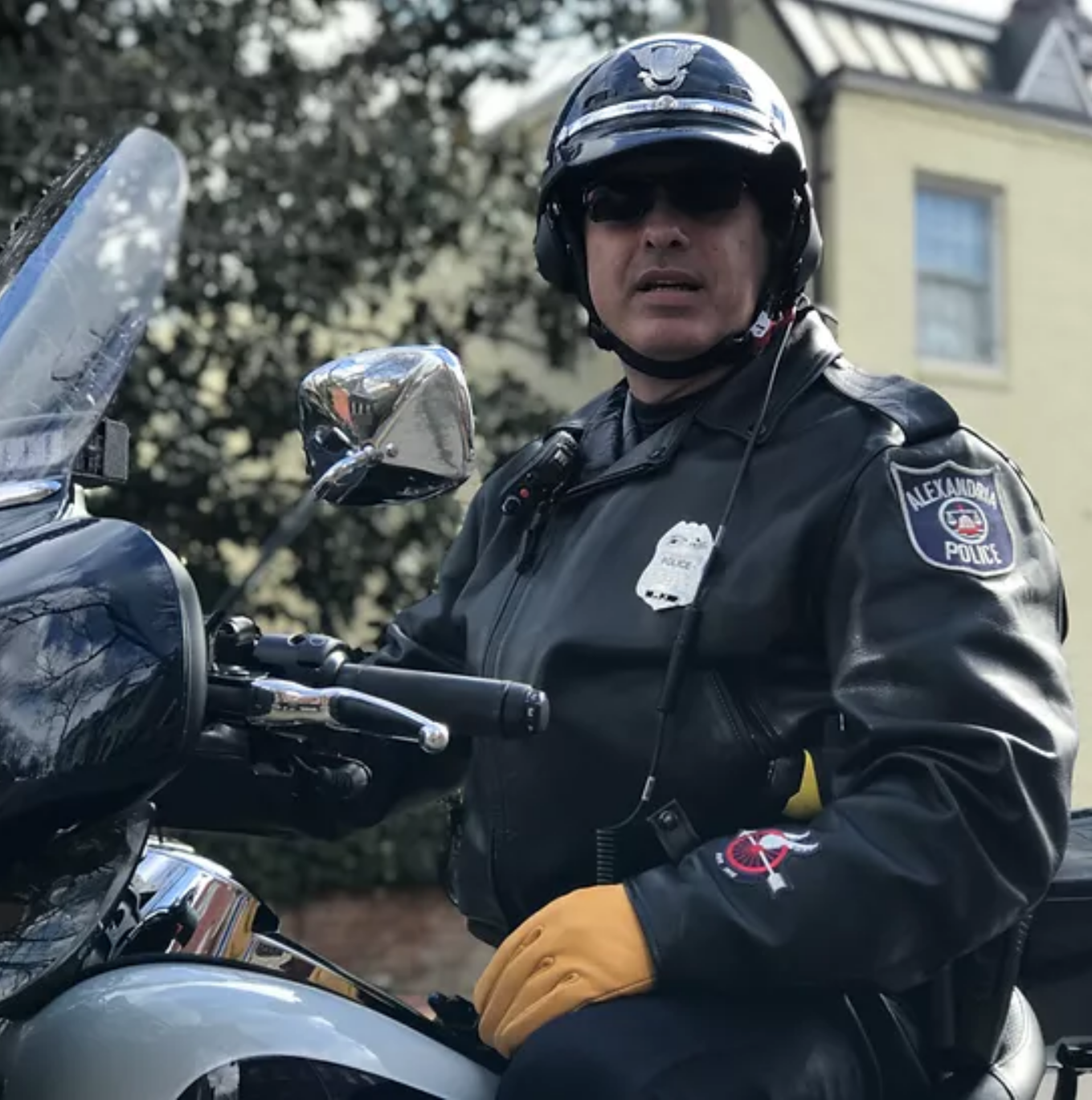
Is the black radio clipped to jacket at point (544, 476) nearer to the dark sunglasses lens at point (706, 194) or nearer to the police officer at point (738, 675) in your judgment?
the police officer at point (738, 675)

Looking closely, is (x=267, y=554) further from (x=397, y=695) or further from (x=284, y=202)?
(x=284, y=202)

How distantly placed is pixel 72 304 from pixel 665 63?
739 mm

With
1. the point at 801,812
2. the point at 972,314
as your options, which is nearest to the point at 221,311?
the point at 972,314

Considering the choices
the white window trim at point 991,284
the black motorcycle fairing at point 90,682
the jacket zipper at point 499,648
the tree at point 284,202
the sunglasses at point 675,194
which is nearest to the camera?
the black motorcycle fairing at point 90,682

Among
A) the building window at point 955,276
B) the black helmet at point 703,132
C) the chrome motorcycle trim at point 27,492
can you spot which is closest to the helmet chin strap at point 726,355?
the black helmet at point 703,132

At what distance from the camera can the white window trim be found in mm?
13297

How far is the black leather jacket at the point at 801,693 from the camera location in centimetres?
168

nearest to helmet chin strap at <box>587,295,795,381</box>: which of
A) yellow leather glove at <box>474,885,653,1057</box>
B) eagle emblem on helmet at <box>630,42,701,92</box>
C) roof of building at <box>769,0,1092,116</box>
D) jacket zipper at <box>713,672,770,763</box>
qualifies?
eagle emblem on helmet at <box>630,42,701,92</box>

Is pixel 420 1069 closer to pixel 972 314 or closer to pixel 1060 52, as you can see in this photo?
pixel 972 314

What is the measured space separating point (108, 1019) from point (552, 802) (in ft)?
1.92

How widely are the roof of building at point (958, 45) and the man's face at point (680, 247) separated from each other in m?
11.5

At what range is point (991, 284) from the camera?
44.9 feet

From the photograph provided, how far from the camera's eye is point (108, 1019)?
4.92 ft

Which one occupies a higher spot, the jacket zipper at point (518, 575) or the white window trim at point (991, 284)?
the white window trim at point (991, 284)
